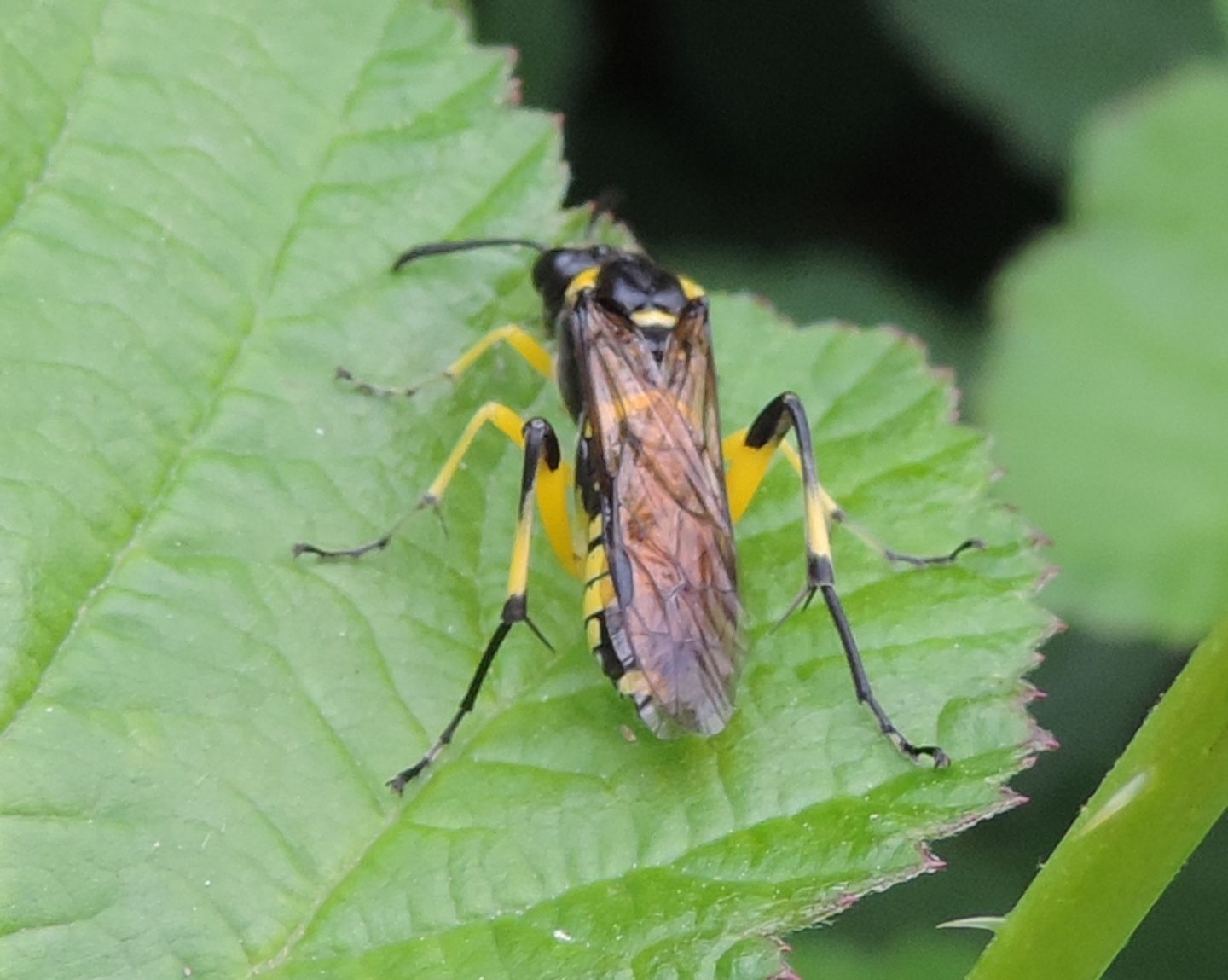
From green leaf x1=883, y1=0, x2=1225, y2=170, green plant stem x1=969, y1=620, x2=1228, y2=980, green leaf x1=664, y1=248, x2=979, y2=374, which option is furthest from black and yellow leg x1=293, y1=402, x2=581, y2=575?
green leaf x1=883, y1=0, x2=1225, y2=170

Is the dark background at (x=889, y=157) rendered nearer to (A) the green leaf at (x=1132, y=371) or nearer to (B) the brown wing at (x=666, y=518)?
(A) the green leaf at (x=1132, y=371)

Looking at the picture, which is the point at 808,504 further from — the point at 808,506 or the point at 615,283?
the point at 615,283

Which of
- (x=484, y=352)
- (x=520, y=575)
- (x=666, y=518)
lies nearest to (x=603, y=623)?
(x=520, y=575)

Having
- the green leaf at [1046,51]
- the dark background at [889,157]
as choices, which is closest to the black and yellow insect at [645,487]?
the dark background at [889,157]

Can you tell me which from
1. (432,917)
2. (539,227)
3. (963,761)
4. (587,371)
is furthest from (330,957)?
(539,227)

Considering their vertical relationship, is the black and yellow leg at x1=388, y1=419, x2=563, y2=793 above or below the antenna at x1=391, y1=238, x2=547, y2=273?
below

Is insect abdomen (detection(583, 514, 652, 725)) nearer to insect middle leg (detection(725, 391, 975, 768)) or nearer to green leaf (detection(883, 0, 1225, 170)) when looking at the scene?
insect middle leg (detection(725, 391, 975, 768))
